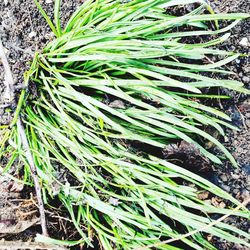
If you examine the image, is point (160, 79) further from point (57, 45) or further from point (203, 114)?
point (57, 45)

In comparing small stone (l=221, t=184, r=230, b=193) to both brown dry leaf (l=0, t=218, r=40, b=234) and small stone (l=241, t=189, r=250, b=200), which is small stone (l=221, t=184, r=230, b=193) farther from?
brown dry leaf (l=0, t=218, r=40, b=234)

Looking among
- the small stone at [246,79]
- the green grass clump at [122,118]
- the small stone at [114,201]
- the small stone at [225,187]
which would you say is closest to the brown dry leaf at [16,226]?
the green grass clump at [122,118]

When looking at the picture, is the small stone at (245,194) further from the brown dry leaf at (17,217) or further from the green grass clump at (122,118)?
the brown dry leaf at (17,217)

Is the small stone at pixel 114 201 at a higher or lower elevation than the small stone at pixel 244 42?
lower

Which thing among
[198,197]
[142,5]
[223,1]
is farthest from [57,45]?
[198,197]

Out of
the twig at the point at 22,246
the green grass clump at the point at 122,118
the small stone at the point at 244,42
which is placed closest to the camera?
the green grass clump at the point at 122,118

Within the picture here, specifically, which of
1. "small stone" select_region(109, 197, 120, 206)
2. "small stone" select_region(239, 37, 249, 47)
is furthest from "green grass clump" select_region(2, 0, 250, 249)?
"small stone" select_region(239, 37, 249, 47)

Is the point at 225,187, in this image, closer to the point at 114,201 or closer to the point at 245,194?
the point at 245,194

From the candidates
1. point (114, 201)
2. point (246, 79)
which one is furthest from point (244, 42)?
point (114, 201)

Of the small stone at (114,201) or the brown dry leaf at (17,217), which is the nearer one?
the small stone at (114,201)
